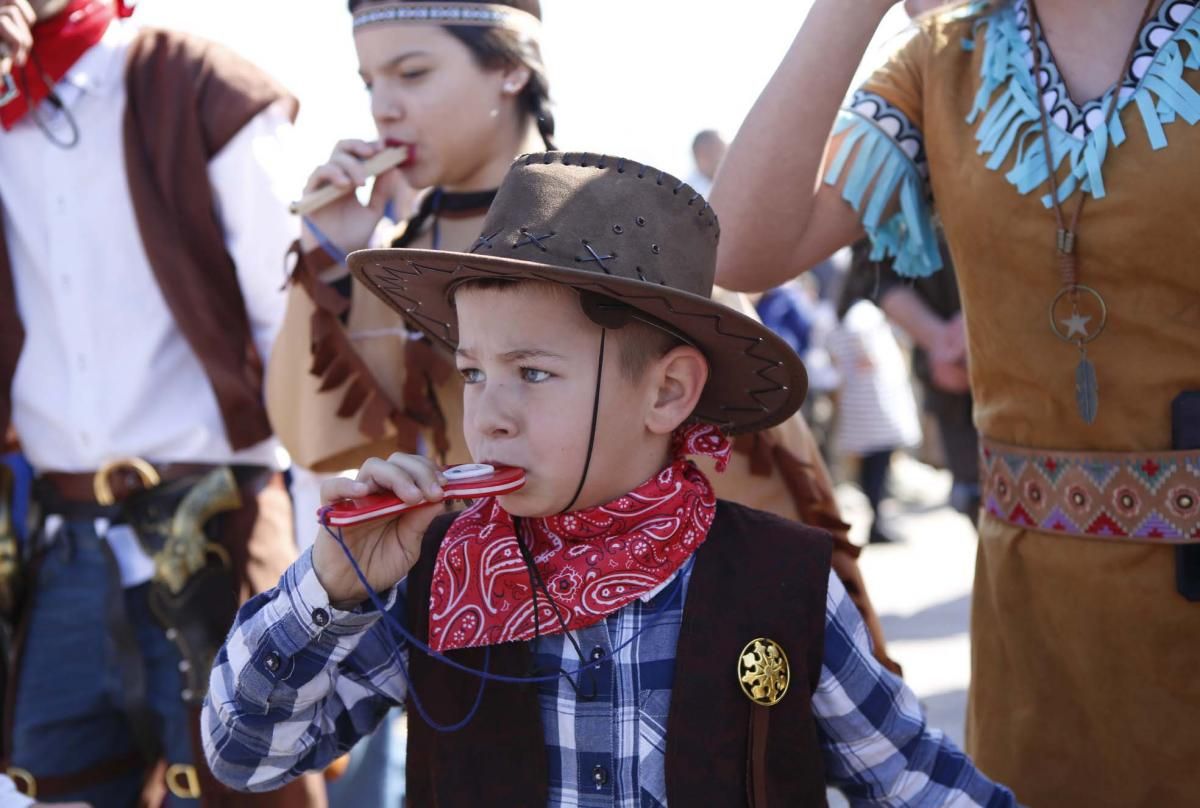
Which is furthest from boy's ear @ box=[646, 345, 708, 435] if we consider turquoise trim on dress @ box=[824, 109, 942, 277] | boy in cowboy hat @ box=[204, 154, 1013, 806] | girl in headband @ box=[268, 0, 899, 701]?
girl in headband @ box=[268, 0, 899, 701]

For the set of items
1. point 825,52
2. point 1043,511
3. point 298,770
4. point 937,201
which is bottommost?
point 298,770

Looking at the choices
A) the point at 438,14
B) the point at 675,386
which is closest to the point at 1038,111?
the point at 675,386

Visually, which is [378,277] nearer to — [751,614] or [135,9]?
[751,614]

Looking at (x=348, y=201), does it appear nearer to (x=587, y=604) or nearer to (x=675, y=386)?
(x=675, y=386)

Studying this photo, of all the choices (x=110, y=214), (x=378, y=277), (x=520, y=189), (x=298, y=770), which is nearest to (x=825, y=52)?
(x=520, y=189)

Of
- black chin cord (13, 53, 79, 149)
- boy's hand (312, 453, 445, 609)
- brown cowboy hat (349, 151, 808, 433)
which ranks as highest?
black chin cord (13, 53, 79, 149)

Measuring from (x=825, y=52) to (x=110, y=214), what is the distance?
5.80 feet

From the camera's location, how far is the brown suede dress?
184 cm

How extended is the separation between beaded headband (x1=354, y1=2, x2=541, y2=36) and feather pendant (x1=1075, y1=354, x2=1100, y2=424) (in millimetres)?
1405

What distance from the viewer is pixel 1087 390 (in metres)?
1.91

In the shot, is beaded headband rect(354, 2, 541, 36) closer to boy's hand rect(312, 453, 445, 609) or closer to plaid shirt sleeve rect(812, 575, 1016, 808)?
boy's hand rect(312, 453, 445, 609)

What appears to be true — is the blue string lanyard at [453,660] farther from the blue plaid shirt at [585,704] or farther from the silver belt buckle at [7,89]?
the silver belt buckle at [7,89]

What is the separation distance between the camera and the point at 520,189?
1753 millimetres

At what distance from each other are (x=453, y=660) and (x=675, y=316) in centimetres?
55
